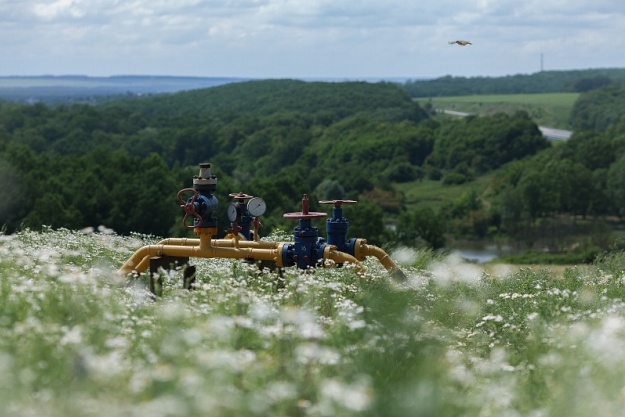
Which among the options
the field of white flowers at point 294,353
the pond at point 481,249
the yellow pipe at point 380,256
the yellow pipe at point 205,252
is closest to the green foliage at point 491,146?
the pond at point 481,249

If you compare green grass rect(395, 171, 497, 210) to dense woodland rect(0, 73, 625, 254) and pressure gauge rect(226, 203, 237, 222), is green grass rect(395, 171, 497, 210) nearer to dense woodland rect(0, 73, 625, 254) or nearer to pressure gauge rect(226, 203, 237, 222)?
dense woodland rect(0, 73, 625, 254)

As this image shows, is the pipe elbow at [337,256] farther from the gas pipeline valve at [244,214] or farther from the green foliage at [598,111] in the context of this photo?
the green foliage at [598,111]

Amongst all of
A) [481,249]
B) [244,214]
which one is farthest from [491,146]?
[244,214]

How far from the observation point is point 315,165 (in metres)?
151

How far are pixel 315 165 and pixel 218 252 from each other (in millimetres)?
138536

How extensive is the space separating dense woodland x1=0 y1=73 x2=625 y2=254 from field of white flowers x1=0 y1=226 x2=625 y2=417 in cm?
3571

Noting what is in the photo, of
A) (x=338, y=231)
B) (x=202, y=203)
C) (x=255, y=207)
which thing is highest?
(x=202, y=203)

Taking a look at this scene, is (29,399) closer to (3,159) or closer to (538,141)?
(3,159)

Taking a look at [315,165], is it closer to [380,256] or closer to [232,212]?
[232,212]

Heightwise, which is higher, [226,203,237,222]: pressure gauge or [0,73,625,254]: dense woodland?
[226,203,237,222]: pressure gauge

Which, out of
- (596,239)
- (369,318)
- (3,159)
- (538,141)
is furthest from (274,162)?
(369,318)

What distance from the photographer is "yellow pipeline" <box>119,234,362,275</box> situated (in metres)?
12.8

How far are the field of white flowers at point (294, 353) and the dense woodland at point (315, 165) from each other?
35.7 meters

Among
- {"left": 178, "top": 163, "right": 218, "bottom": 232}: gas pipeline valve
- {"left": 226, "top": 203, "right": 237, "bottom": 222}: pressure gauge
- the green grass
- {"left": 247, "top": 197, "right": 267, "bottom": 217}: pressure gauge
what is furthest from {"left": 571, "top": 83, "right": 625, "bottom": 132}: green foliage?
{"left": 178, "top": 163, "right": 218, "bottom": 232}: gas pipeline valve
